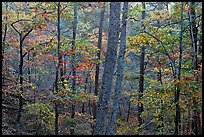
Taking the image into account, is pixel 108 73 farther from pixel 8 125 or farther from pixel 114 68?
pixel 8 125

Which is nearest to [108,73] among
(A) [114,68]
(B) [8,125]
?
(A) [114,68]

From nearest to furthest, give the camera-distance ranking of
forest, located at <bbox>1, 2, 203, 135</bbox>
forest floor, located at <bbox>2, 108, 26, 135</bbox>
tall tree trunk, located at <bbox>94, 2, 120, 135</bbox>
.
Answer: forest, located at <bbox>1, 2, 203, 135</bbox>
tall tree trunk, located at <bbox>94, 2, 120, 135</bbox>
forest floor, located at <bbox>2, 108, 26, 135</bbox>

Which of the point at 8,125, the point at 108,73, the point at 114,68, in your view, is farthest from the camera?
the point at 8,125

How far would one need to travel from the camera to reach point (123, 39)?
9.43m

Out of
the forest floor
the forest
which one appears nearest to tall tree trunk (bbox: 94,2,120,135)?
the forest

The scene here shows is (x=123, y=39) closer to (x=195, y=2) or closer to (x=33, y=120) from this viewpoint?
(x=195, y=2)

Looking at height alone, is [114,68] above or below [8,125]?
above

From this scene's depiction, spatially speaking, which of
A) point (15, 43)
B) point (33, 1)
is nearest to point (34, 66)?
point (15, 43)

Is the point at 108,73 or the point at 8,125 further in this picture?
the point at 8,125

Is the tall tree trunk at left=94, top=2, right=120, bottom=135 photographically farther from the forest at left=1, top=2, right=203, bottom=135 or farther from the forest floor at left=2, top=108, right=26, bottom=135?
the forest floor at left=2, top=108, right=26, bottom=135

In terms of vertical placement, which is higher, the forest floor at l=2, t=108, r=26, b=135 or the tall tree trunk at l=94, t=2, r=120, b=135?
the tall tree trunk at l=94, t=2, r=120, b=135

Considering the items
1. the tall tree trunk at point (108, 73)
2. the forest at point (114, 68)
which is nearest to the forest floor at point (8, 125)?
the forest at point (114, 68)

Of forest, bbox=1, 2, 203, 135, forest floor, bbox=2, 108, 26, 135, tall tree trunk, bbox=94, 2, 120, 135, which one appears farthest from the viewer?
forest floor, bbox=2, 108, 26, 135

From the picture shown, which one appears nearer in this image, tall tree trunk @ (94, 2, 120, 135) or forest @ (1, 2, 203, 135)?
forest @ (1, 2, 203, 135)
